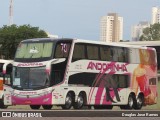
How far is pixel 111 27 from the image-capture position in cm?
17962

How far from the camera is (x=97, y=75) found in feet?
92.1

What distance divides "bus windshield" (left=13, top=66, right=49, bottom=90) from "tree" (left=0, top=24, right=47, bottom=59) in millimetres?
58482

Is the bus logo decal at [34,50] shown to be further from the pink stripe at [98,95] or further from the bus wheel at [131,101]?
the bus wheel at [131,101]

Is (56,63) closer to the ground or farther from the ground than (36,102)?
farther from the ground

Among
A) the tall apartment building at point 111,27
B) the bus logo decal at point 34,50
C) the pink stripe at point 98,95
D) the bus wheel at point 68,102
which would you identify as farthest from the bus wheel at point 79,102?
the tall apartment building at point 111,27

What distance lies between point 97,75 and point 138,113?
1498 cm

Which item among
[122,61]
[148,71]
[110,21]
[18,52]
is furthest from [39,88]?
[110,21]

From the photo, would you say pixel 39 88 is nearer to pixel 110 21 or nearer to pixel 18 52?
pixel 18 52

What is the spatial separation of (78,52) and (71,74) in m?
1.21

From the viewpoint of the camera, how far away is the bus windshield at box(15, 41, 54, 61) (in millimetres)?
26016

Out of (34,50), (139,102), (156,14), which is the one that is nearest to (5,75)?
(34,50)

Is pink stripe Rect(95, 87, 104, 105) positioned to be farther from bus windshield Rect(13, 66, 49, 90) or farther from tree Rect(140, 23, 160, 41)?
tree Rect(140, 23, 160, 41)

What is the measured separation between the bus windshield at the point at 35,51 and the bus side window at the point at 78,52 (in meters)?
1.24

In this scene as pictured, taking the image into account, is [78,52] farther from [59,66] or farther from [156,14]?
[156,14]
